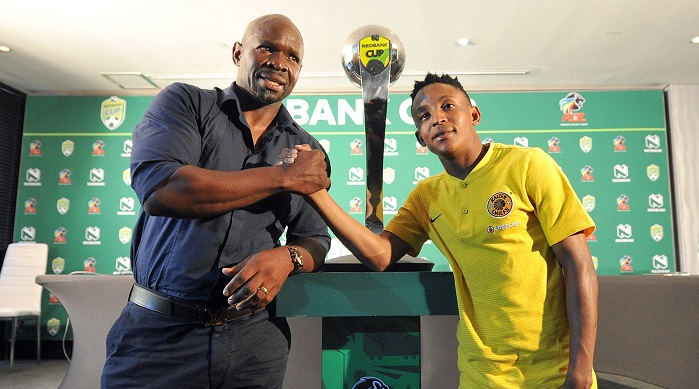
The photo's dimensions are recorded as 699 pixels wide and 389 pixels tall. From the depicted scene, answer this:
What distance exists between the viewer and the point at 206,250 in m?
1.06

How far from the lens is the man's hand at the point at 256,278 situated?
1015 millimetres

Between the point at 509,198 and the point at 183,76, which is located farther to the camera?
the point at 183,76

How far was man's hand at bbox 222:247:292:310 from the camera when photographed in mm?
1015

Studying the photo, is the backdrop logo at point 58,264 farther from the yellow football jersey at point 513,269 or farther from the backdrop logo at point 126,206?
the yellow football jersey at point 513,269

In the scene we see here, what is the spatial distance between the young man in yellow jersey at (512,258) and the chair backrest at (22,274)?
5086 mm

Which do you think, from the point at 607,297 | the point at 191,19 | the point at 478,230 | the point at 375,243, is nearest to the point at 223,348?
the point at 375,243

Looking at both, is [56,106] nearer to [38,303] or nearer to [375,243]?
[38,303]

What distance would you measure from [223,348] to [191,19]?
12.7ft

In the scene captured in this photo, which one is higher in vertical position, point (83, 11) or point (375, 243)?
point (83, 11)

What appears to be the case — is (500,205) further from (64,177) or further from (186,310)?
(64,177)

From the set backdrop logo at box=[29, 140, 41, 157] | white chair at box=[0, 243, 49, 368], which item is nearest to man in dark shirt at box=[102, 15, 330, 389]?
white chair at box=[0, 243, 49, 368]

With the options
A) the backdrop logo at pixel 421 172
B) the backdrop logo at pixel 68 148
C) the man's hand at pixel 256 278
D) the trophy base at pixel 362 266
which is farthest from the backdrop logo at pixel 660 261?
the backdrop logo at pixel 68 148

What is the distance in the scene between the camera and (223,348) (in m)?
1.04

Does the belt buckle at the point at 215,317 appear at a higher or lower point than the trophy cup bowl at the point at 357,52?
lower
